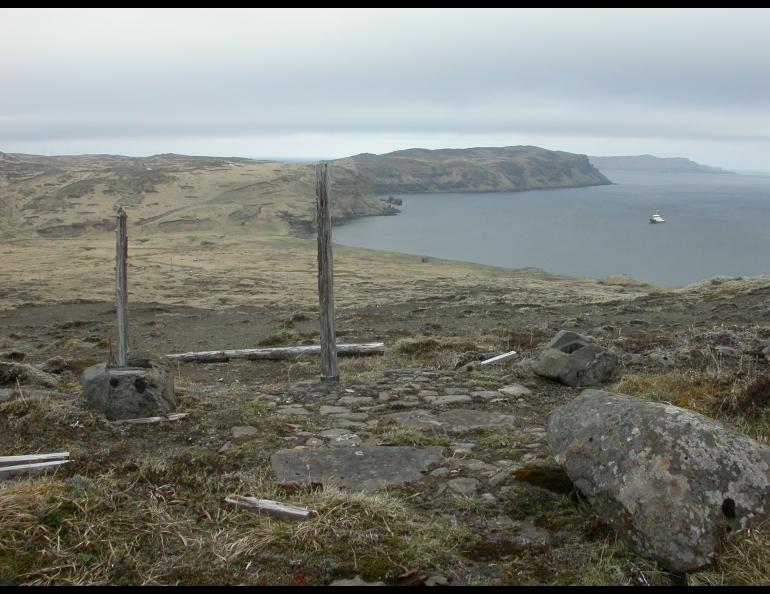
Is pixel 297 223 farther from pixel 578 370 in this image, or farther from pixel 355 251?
pixel 578 370

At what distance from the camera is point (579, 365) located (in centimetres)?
940

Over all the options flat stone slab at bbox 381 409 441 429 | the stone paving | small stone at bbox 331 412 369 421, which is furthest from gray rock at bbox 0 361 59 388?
flat stone slab at bbox 381 409 441 429

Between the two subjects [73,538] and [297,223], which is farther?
[297,223]

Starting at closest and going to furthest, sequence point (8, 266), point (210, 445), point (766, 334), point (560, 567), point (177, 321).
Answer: point (560, 567), point (210, 445), point (766, 334), point (177, 321), point (8, 266)

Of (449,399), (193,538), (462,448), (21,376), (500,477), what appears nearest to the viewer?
(193,538)

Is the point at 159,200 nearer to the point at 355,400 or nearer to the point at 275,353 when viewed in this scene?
the point at 275,353

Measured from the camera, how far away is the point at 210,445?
6.64m

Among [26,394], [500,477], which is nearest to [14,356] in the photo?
[26,394]

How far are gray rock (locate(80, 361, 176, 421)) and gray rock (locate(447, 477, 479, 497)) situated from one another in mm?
3732

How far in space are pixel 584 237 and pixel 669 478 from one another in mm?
93719

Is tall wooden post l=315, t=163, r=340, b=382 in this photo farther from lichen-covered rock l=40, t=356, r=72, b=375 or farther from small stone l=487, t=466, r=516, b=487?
lichen-covered rock l=40, t=356, r=72, b=375

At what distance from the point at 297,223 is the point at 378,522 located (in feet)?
251

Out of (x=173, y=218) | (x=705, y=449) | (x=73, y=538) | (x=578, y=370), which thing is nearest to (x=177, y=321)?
(x=578, y=370)

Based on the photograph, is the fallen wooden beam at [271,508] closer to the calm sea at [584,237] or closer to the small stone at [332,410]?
the small stone at [332,410]
